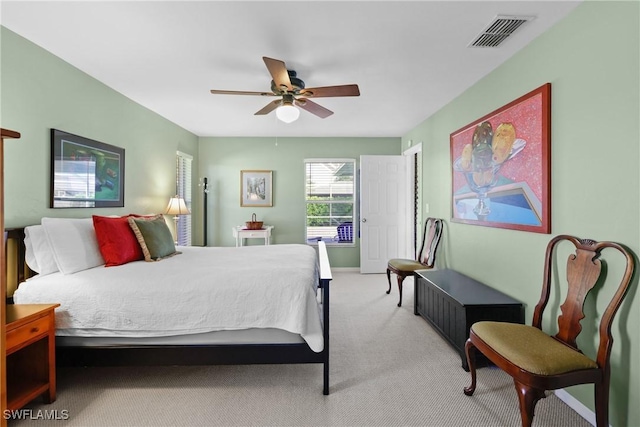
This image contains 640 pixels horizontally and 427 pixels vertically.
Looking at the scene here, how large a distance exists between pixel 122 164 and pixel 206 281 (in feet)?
7.22

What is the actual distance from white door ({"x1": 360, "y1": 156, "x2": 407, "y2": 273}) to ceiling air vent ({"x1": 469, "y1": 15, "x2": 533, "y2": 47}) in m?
3.12

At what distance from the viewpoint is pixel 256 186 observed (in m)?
5.87

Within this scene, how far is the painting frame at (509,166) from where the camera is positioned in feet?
7.40

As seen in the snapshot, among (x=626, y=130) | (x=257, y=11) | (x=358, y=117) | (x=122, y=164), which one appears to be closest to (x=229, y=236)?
(x=122, y=164)

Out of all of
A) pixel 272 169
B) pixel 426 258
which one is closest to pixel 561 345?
pixel 426 258

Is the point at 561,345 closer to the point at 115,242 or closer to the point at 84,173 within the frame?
the point at 115,242

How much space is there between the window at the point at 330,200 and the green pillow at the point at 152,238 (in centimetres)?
316

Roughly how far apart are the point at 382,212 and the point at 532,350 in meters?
3.89

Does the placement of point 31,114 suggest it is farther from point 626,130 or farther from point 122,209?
point 626,130

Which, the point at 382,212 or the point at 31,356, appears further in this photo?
the point at 382,212

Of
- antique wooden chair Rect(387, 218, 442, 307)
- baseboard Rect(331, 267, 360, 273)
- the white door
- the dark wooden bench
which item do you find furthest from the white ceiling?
baseboard Rect(331, 267, 360, 273)

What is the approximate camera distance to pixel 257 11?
6.68 feet

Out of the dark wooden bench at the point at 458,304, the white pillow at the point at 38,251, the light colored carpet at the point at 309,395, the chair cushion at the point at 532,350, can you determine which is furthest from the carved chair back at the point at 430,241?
the white pillow at the point at 38,251

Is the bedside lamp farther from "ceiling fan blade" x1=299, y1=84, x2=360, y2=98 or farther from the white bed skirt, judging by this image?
"ceiling fan blade" x1=299, y1=84, x2=360, y2=98
